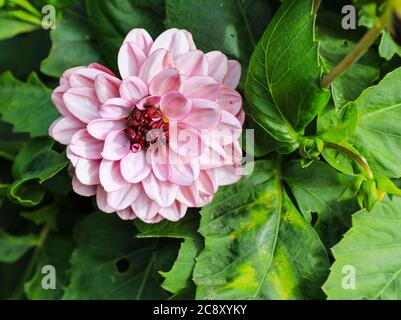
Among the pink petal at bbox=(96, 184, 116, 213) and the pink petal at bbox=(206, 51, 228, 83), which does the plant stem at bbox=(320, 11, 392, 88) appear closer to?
the pink petal at bbox=(206, 51, 228, 83)

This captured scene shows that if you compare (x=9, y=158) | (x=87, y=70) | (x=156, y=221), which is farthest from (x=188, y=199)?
(x=9, y=158)

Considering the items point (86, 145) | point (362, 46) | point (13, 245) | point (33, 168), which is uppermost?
point (362, 46)

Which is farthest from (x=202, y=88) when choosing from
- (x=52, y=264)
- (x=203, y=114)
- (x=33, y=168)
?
(x=52, y=264)

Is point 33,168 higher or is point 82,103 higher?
point 82,103

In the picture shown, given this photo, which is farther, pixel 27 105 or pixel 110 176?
pixel 27 105

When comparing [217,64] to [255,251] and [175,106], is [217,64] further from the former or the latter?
[255,251]

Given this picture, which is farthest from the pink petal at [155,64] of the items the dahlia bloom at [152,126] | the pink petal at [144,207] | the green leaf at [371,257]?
the green leaf at [371,257]
